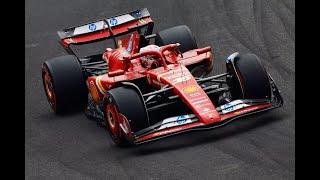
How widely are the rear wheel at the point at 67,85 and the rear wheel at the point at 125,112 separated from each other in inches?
72.9

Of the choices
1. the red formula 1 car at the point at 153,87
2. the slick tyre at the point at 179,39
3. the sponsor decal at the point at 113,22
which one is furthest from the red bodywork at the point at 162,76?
the slick tyre at the point at 179,39

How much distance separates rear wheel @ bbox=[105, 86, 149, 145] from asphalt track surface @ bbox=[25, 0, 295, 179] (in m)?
0.24

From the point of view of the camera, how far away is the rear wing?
1488 cm

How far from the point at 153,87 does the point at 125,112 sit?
4.63 ft

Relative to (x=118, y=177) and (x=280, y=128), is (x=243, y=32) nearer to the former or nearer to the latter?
(x=280, y=128)

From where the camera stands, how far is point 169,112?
41.0 ft

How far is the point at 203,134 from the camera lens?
11961 millimetres

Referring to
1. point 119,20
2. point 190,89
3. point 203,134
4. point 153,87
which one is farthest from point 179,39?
point 203,134

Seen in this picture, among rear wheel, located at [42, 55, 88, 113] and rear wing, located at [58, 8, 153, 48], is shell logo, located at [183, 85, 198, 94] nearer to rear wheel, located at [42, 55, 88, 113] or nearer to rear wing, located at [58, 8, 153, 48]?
rear wheel, located at [42, 55, 88, 113]

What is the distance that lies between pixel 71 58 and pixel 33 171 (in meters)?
3.11

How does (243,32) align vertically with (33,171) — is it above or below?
above

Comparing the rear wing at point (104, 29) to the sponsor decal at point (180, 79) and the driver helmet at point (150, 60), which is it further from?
the sponsor decal at point (180, 79)

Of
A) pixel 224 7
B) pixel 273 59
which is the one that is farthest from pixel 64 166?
pixel 224 7

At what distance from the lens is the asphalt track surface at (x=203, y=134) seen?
10703mm
